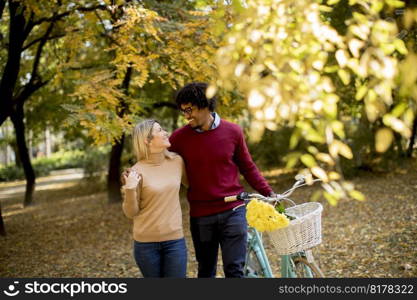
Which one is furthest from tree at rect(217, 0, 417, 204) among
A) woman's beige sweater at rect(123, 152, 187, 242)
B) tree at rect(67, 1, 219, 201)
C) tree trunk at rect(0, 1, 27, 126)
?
tree trunk at rect(0, 1, 27, 126)

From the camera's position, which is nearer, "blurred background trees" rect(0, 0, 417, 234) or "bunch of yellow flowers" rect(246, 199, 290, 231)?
"blurred background trees" rect(0, 0, 417, 234)

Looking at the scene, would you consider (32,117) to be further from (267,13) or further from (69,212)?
(267,13)

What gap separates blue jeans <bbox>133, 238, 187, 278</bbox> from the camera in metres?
3.27

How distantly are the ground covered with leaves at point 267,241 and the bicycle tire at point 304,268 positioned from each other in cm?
237

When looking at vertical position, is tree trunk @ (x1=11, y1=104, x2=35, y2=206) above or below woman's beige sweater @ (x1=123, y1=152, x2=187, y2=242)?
below

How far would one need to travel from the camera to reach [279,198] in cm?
324

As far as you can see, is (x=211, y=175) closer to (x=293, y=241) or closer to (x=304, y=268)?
(x=293, y=241)

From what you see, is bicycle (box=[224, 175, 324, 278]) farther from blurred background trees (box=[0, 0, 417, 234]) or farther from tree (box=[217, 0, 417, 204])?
tree (box=[217, 0, 417, 204])

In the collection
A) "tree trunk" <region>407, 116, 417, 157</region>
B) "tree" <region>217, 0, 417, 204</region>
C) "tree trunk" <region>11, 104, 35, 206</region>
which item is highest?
"tree" <region>217, 0, 417, 204</region>

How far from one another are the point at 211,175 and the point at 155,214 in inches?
21.0

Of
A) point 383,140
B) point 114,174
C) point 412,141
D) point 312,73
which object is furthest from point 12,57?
point 412,141

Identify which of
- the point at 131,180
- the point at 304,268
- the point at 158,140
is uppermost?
the point at 158,140

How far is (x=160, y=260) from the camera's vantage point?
131 inches

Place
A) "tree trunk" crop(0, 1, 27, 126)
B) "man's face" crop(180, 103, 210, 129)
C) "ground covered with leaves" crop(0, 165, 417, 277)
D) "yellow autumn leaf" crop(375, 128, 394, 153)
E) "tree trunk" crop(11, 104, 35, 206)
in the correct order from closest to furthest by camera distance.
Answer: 1. "yellow autumn leaf" crop(375, 128, 394, 153)
2. "man's face" crop(180, 103, 210, 129)
3. "ground covered with leaves" crop(0, 165, 417, 277)
4. "tree trunk" crop(0, 1, 27, 126)
5. "tree trunk" crop(11, 104, 35, 206)
